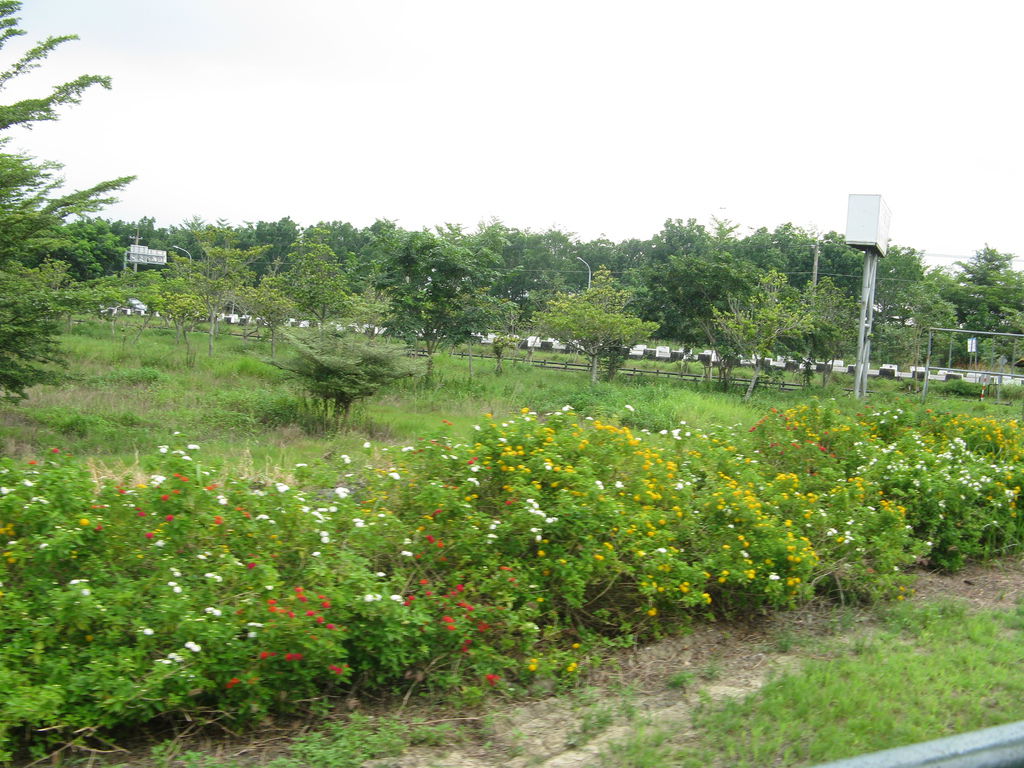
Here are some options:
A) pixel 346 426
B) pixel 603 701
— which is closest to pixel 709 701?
pixel 603 701

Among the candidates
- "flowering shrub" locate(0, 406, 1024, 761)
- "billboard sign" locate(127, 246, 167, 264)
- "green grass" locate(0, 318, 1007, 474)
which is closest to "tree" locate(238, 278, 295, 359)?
"green grass" locate(0, 318, 1007, 474)

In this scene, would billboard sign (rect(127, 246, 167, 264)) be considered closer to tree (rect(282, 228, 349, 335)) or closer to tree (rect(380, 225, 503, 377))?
tree (rect(282, 228, 349, 335))

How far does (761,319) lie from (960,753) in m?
24.3

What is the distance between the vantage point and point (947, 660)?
4.48 m

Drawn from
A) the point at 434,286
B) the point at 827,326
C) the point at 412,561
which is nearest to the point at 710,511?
the point at 412,561

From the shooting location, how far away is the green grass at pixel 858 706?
3.48 m

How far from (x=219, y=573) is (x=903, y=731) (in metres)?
3.32

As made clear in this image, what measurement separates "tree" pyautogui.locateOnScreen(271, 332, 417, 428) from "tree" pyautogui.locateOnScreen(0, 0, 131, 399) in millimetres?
3659

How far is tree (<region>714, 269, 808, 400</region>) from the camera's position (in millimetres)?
24312

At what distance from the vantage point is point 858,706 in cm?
382

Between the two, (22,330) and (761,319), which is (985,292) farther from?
(22,330)

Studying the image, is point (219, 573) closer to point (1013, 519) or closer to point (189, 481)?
point (189, 481)

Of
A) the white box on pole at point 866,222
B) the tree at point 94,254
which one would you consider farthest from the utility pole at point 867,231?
the tree at point 94,254

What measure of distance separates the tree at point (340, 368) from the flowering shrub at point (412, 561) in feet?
23.8
